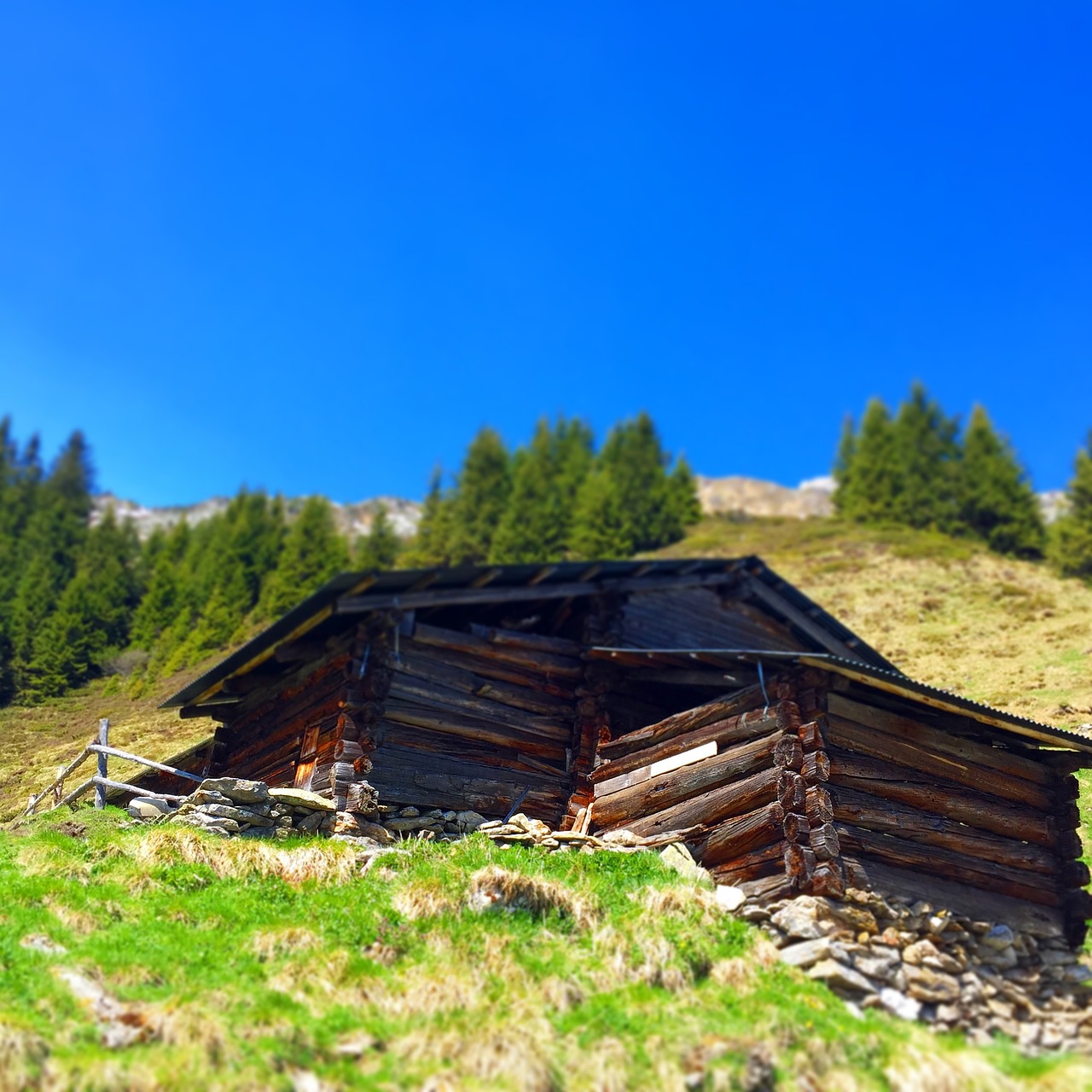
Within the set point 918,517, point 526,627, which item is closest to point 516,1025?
point 526,627

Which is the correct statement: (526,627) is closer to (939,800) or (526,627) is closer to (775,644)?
(775,644)

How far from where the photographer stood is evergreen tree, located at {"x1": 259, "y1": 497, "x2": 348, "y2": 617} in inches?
2159

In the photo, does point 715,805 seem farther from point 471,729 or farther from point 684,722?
point 471,729

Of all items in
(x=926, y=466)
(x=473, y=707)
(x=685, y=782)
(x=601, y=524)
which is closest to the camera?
(x=685, y=782)

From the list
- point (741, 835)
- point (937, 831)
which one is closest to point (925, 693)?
point (937, 831)

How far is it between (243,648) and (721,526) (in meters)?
58.4

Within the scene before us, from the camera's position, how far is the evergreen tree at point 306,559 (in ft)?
180

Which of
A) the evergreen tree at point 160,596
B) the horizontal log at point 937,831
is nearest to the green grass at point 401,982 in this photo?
the horizontal log at point 937,831

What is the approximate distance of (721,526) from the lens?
7262 cm

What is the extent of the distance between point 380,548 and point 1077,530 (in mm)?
39450

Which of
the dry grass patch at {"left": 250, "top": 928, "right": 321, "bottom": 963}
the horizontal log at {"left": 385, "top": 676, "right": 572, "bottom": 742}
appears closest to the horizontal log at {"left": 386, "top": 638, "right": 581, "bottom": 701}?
the horizontal log at {"left": 385, "top": 676, "right": 572, "bottom": 742}

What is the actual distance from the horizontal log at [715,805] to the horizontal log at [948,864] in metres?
1.11

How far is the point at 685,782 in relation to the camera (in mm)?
14477

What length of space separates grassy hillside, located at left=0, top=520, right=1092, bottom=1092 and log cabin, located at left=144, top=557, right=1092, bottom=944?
1552mm
